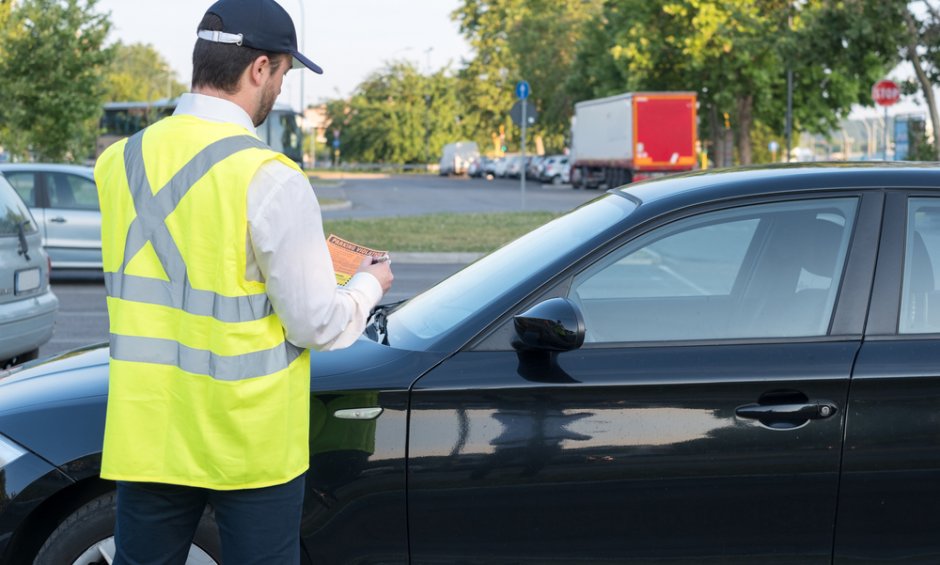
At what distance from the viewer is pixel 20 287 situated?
7551mm

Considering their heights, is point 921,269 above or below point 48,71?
below

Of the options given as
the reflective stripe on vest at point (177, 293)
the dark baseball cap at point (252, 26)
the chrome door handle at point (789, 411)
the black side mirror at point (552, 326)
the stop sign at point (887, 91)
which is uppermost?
the stop sign at point (887, 91)

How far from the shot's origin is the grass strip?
18.8 metres

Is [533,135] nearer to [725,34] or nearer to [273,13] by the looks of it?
[725,34]

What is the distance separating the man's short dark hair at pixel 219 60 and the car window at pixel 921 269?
6.13ft

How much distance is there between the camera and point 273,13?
2.41 metres

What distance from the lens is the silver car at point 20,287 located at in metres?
7.34

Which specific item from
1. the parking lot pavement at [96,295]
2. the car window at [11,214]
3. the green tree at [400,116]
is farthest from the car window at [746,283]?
the green tree at [400,116]

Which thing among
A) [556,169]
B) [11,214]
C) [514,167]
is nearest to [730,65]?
[556,169]

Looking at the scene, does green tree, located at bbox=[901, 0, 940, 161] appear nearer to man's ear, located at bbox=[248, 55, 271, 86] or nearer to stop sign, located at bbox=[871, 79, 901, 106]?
stop sign, located at bbox=[871, 79, 901, 106]

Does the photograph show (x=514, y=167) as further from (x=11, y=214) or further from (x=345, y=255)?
(x=345, y=255)

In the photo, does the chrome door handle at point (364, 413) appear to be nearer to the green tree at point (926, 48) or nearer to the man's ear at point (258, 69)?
the man's ear at point (258, 69)

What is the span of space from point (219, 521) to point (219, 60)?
3.04 feet

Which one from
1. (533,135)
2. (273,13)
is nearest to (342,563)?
(273,13)
